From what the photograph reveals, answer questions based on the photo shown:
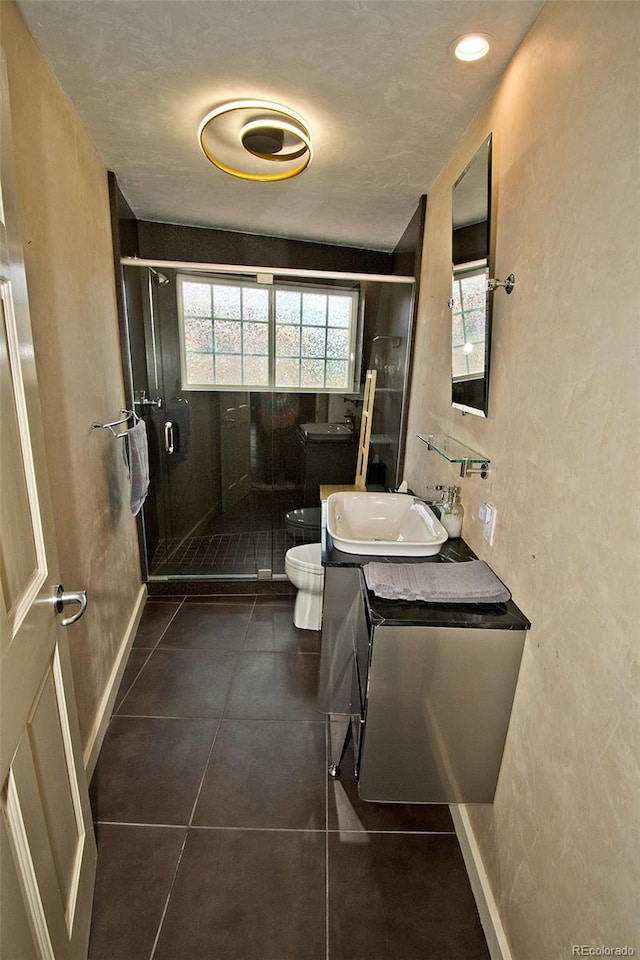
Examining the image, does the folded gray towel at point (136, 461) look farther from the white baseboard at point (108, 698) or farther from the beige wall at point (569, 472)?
the beige wall at point (569, 472)

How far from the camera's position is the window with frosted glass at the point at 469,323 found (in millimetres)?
1401

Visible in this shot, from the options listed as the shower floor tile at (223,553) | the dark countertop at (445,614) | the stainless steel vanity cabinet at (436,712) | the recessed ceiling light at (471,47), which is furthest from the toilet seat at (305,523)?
the recessed ceiling light at (471,47)

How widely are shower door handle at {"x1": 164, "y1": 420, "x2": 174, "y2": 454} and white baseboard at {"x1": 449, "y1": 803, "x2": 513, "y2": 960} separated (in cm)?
252

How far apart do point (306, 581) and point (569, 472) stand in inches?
64.5

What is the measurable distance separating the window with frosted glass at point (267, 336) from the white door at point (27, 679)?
2.11 metres

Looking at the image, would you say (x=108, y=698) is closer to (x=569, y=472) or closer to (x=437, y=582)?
(x=437, y=582)

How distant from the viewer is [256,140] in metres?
1.65

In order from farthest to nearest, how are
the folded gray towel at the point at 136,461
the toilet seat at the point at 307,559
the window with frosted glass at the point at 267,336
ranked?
the window with frosted glass at the point at 267,336 < the toilet seat at the point at 307,559 < the folded gray towel at the point at 136,461

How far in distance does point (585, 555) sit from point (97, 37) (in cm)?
192

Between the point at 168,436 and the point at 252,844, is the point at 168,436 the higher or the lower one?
Result: the higher one

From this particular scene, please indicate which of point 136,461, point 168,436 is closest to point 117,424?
point 136,461

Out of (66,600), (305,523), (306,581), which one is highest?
(66,600)

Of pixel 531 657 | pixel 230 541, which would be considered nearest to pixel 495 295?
pixel 531 657

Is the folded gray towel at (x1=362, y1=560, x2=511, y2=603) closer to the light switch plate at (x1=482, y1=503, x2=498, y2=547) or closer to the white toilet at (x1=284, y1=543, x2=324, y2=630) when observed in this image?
the light switch plate at (x1=482, y1=503, x2=498, y2=547)
